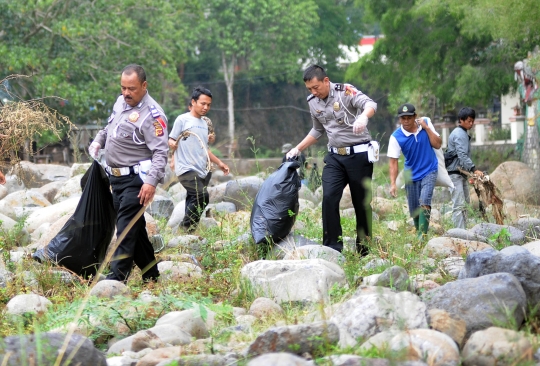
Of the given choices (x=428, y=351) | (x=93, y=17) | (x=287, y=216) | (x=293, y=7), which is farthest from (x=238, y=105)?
(x=428, y=351)

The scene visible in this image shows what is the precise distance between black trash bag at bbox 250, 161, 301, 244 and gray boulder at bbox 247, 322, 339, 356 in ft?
10.4

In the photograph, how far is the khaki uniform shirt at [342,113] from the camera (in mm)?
7738

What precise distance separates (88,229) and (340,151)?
2.18 m

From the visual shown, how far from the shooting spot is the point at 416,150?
348 inches

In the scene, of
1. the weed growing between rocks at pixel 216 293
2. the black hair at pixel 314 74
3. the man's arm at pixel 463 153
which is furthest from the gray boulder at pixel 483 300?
the man's arm at pixel 463 153

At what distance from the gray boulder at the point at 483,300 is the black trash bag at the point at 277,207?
2760mm

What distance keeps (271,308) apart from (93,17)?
20846 millimetres

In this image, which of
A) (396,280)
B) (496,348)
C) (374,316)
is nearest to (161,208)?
(396,280)

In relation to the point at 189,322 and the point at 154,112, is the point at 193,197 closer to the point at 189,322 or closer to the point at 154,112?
the point at 154,112

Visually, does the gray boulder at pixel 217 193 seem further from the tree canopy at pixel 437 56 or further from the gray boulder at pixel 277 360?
the gray boulder at pixel 277 360

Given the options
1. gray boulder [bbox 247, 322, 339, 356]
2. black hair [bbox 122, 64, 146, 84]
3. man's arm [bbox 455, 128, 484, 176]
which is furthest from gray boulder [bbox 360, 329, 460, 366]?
man's arm [bbox 455, 128, 484, 176]

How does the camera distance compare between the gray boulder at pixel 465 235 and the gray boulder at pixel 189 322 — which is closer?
the gray boulder at pixel 189 322

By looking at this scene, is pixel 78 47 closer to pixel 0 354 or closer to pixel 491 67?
pixel 491 67

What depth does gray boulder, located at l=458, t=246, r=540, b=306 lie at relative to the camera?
17.5ft
